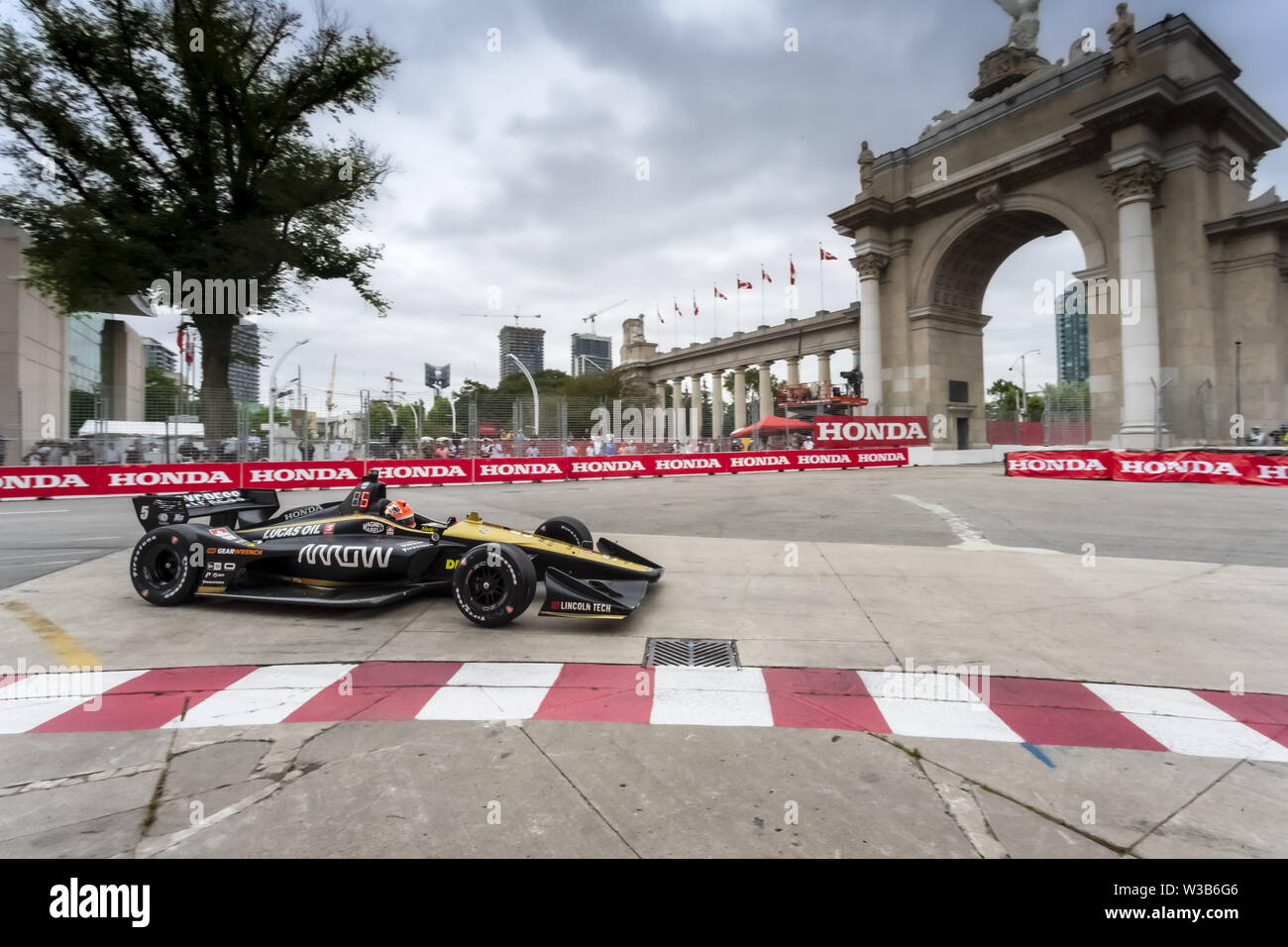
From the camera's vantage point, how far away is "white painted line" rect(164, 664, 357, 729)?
→ 355 cm

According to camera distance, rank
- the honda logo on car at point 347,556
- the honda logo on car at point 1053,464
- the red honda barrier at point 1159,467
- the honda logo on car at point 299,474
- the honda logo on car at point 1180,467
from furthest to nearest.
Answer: the honda logo on car at point 1053,464 < the honda logo on car at point 299,474 < the honda logo on car at point 1180,467 < the red honda barrier at point 1159,467 < the honda logo on car at point 347,556

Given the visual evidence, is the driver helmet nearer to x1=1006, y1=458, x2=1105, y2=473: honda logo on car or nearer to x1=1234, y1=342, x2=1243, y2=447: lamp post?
x1=1006, y1=458, x2=1105, y2=473: honda logo on car

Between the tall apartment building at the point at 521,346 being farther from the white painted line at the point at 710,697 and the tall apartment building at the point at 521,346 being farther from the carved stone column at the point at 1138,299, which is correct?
the white painted line at the point at 710,697

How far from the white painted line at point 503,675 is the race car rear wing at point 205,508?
3806 millimetres

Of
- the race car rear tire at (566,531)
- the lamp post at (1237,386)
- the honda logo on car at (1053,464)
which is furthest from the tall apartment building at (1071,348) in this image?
the race car rear tire at (566,531)

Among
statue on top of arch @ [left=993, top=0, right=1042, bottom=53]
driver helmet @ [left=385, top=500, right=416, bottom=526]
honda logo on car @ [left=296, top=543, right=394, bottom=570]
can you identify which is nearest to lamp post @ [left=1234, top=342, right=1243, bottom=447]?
statue on top of arch @ [left=993, top=0, right=1042, bottom=53]

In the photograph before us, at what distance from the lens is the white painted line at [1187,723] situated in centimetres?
325

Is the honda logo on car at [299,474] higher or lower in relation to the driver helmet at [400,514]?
higher

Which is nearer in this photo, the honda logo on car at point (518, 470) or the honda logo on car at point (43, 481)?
the honda logo on car at point (43, 481)

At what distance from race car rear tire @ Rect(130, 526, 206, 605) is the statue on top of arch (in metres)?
47.2
